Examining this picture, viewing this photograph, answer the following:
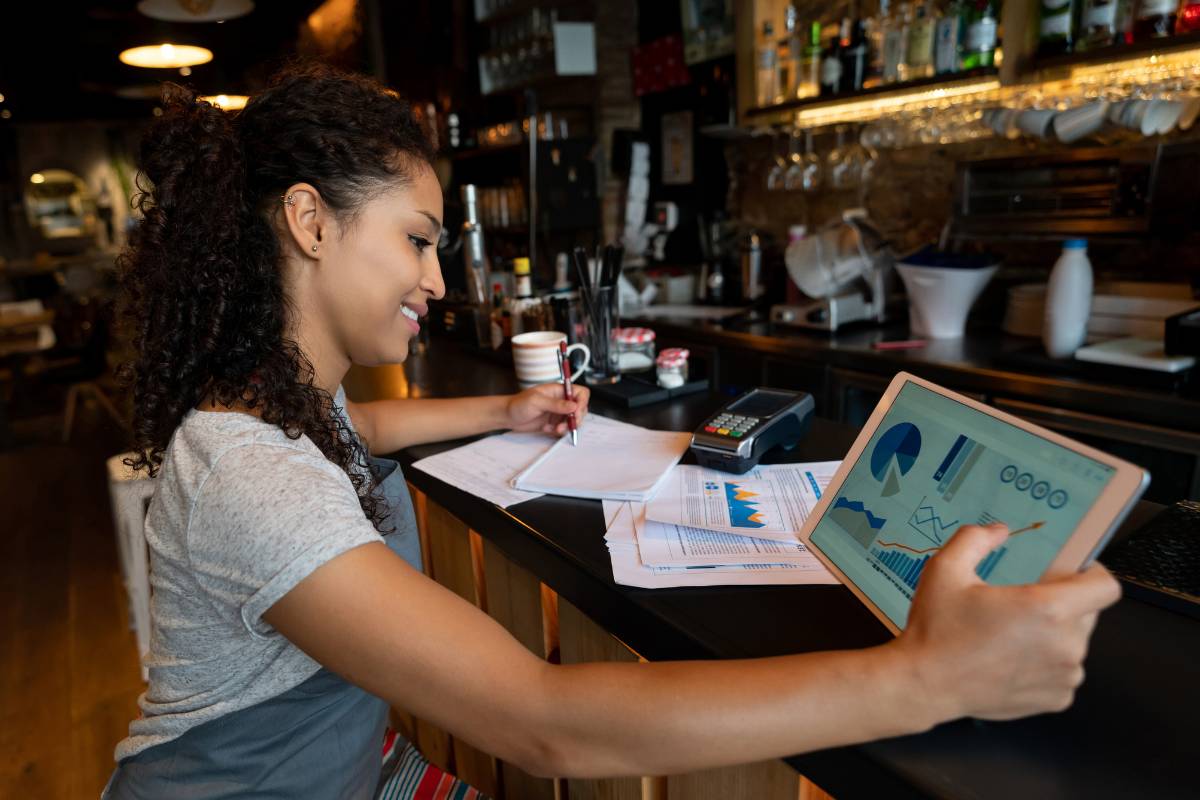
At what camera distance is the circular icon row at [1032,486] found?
22.2 inches

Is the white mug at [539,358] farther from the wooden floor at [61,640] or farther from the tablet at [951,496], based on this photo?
the tablet at [951,496]

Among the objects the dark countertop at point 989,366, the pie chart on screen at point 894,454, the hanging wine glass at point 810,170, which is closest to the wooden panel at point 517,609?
the pie chart on screen at point 894,454

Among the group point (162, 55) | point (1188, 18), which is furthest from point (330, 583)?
point (162, 55)

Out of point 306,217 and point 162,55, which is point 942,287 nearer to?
point 306,217

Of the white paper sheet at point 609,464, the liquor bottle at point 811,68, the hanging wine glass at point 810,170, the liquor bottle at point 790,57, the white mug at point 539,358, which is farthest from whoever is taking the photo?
the hanging wine glass at point 810,170

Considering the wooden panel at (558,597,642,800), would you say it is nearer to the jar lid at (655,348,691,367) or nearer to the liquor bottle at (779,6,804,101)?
the jar lid at (655,348,691,367)

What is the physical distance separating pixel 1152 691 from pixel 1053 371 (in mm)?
1737

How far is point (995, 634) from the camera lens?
1.75ft

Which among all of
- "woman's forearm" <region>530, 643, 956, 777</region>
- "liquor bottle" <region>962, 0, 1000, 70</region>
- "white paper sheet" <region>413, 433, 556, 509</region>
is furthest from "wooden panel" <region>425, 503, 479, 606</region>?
"liquor bottle" <region>962, 0, 1000, 70</region>

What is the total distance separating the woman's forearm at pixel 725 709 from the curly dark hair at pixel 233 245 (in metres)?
0.46

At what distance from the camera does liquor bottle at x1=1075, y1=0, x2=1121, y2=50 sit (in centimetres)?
221

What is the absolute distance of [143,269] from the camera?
970 millimetres

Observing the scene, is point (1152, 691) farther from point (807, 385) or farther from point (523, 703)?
point (807, 385)

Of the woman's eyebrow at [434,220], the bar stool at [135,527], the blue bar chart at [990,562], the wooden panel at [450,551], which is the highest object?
the woman's eyebrow at [434,220]
